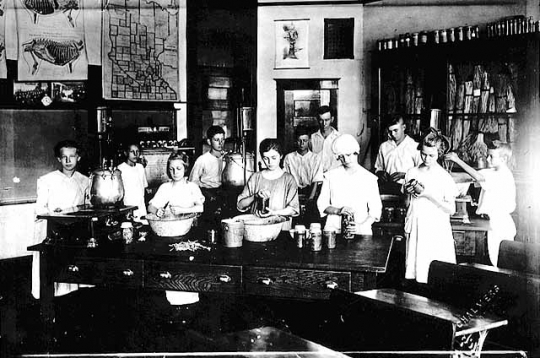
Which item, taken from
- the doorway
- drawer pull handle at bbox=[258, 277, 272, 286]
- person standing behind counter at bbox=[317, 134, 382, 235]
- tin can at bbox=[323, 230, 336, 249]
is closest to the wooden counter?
person standing behind counter at bbox=[317, 134, 382, 235]

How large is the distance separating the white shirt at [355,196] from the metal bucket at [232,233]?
83cm

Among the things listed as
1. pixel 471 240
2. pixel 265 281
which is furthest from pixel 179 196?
pixel 471 240

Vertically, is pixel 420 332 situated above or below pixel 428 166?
below

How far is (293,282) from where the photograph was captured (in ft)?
10.4

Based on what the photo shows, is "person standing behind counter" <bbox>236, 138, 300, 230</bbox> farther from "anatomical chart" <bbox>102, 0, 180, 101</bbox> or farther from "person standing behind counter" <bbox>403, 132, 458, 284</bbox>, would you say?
"anatomical chart" <bbox>102, 0, 180, 101</bbox>

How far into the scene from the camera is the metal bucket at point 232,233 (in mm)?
3500

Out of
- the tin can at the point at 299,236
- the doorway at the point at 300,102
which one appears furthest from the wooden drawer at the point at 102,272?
the doorway at the point at 300,102

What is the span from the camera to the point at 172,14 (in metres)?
8.04

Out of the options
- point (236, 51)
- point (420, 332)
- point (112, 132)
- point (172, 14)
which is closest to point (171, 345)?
point (420, 332)

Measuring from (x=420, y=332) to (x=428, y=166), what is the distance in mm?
2263

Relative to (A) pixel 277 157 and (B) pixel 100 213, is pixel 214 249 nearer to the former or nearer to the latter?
(B) pixel 100 213

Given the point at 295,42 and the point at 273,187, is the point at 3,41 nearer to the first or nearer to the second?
the point at 273,187

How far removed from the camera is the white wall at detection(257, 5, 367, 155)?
918 centimetres

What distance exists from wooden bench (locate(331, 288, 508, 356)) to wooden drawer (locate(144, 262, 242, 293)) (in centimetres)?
73
